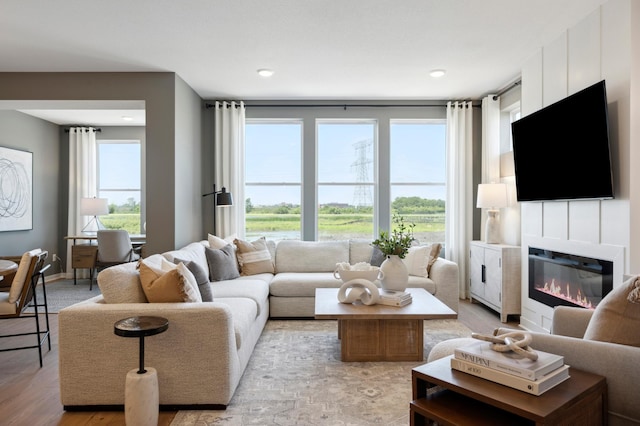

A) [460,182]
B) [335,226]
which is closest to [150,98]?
[335,226]

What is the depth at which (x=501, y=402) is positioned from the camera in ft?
4.10

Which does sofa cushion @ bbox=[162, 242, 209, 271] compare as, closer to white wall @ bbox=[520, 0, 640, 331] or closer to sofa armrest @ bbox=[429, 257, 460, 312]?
sofa armrest @ bbox=[429, 257, 460, 312]

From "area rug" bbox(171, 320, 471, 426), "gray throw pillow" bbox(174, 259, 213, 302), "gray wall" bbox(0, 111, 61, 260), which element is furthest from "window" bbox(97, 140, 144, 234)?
"gray throw pillow" bbox(174, 259, 213, 302)

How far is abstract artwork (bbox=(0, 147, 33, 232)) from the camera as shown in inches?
224

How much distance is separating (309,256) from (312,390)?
2.39 metres

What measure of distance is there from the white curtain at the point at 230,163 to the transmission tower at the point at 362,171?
158 cm

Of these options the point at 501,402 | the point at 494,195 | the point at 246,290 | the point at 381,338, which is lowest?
A: the point at 381,338

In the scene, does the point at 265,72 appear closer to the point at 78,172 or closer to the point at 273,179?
the point at 273,179

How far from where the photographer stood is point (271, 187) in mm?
5691

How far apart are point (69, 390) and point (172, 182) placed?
7.71 ft

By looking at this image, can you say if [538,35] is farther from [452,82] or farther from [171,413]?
[171,413]

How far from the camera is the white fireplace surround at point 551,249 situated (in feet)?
9.11

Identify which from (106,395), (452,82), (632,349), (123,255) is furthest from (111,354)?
(452,82)

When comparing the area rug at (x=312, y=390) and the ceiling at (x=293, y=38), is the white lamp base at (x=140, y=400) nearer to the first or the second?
the area rug at (x=312, y=390)
